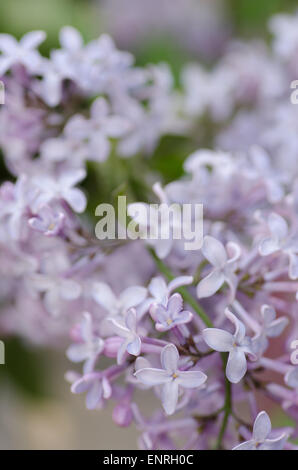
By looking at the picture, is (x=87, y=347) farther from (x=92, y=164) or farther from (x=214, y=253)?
(x=92, y=164)

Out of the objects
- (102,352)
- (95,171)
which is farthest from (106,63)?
(102,352)

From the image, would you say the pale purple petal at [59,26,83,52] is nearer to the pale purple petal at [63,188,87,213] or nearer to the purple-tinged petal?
the pale purple petal at [63,188,87,213]

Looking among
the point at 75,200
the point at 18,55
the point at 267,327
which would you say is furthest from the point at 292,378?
the point at 18,55

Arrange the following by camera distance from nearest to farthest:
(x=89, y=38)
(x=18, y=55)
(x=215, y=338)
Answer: (x=215, y=338) < (x=18, y=55) < (x=89, y=38)

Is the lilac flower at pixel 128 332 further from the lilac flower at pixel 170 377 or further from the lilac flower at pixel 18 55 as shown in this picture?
the lilac flower at pixel 18 55

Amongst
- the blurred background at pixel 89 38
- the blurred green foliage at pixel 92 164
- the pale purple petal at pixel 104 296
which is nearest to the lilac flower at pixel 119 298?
the pale purple petal at pixel 104 296
